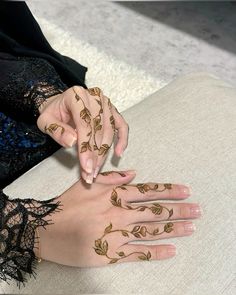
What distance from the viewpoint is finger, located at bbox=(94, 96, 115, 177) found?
2.45 ft

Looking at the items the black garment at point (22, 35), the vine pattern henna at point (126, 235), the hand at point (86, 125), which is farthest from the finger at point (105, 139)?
the black garment at point (22, 35)

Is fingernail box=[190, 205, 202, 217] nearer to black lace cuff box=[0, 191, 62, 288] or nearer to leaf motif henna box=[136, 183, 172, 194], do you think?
leaf motif henna box=[136, 183, 172, 194]

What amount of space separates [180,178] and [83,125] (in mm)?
175

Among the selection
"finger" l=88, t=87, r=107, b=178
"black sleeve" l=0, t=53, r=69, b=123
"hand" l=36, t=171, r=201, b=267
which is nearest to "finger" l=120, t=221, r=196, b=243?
"hand" l=36, t=171, r=201, b=267

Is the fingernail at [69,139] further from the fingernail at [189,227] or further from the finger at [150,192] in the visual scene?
the fingernail at [189,227]

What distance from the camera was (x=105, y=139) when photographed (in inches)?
29.9

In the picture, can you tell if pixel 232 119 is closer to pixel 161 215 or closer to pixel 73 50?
pixel 161 215

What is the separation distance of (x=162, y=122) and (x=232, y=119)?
0.40 ft

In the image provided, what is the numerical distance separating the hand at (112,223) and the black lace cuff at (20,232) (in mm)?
17

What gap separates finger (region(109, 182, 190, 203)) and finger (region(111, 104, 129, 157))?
0.22 ft

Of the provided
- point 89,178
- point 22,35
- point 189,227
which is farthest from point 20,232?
point 22,35

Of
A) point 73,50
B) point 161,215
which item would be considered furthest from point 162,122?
point 73,50

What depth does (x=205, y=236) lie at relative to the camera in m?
0.69

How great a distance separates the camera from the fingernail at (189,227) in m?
0.70
